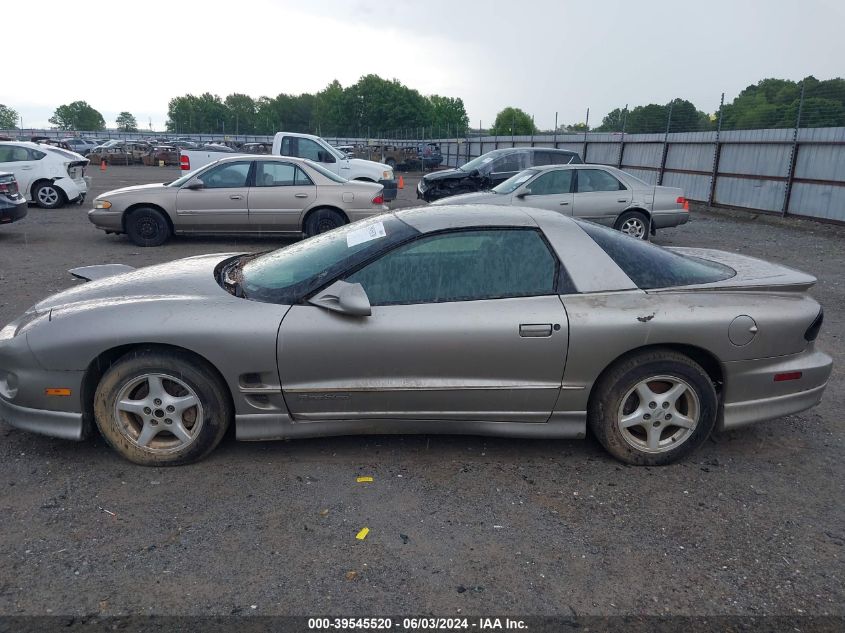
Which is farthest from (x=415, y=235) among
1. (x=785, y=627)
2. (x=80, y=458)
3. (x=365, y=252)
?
(x=785, y=627)

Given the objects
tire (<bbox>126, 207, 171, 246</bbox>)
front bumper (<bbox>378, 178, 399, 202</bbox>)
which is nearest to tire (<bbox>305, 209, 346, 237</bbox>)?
tire (<bbox>126, 207, 171, 246</bbox>)

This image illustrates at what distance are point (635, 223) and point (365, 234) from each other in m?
8.80

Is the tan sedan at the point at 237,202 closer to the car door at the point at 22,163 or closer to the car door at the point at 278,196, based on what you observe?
the car door at the point at 278,196

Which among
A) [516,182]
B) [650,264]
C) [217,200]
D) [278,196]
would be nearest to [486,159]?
[516,182]

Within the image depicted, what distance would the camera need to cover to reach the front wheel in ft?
49.7

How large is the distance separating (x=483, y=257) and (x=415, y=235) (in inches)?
15.9

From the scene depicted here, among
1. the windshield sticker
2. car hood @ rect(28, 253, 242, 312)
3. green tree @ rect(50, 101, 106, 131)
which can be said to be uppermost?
green tree @ rect(50, 101, 106, 131)

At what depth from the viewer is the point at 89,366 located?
136 inches

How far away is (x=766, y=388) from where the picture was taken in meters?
3.70

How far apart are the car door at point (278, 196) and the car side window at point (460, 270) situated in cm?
728

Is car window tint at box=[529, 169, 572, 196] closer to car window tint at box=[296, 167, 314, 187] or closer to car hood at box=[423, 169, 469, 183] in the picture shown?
car window tint at box=[296, 167, 314, 187]

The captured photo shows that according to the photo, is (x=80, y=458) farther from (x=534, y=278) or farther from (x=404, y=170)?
(x=404, y=170)

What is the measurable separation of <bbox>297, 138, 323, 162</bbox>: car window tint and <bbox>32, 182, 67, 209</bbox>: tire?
571 cm

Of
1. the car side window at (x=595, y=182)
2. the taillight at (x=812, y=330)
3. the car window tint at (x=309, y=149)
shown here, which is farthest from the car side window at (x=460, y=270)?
the car window tint at (x=309, y=149)
